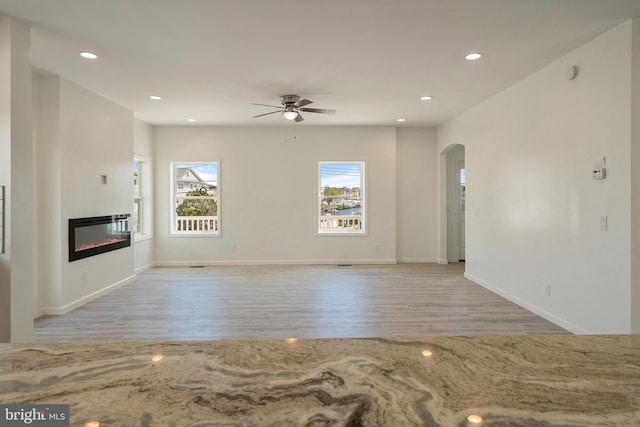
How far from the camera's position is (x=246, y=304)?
185 inches

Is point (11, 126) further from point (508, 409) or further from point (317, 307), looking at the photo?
point (508, 409)

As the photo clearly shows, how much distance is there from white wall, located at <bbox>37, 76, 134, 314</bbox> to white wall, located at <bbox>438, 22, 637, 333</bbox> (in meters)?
5.54

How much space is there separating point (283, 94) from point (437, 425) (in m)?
5.00

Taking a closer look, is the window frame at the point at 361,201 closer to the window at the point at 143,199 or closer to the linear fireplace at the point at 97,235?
the window at the point at 143,199

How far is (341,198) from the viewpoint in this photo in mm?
7836

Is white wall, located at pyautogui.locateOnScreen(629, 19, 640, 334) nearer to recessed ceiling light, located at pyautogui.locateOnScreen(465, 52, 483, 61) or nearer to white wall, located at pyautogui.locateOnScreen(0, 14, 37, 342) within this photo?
recessed ceiling light, located at pyautogui.locateOnScreen(465, 52, 483, 61)

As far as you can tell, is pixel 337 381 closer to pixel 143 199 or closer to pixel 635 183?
pixel 635 183

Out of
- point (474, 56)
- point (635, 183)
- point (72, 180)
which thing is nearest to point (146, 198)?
point (72, 180)

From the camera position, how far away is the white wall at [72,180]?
443cm

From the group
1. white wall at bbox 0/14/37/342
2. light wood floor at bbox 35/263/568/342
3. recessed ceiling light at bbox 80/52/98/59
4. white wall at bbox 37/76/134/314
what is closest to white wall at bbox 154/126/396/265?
light wood floor at bbox 35/263/568/342

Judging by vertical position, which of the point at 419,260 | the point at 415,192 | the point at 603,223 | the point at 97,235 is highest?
the point at 415,192

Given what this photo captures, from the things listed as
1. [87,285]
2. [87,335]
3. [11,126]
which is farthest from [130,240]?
[11,126]

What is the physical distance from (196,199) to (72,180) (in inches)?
120

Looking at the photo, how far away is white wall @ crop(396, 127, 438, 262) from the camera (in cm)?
781
